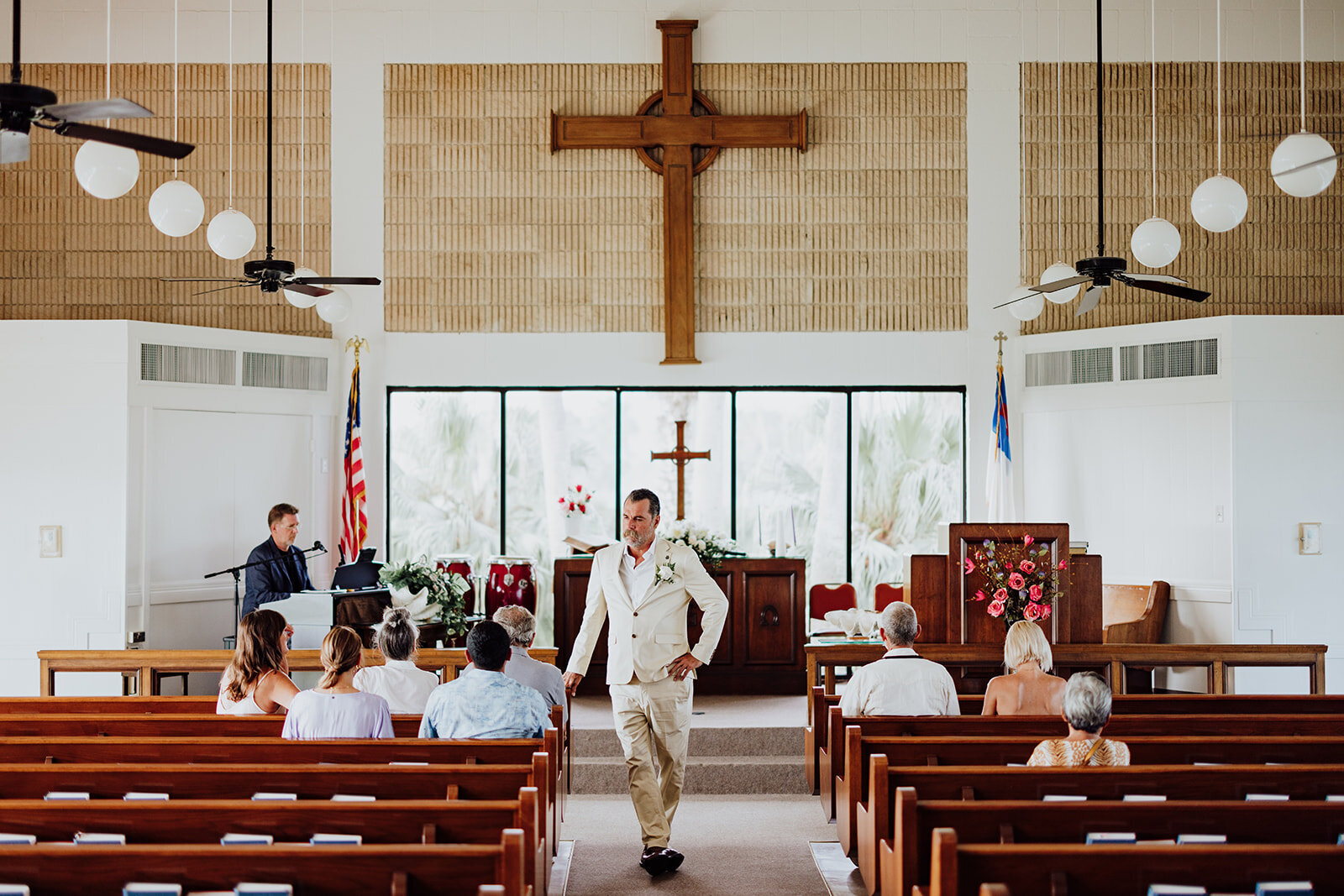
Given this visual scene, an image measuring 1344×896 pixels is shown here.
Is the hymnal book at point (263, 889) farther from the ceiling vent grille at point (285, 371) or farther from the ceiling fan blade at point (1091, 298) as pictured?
the ceiling vent grille at point (285, 371)

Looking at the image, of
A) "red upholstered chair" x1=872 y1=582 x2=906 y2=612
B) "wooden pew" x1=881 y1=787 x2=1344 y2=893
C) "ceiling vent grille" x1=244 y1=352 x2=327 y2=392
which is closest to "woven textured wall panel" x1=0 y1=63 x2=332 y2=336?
"ceiling vent grille" x1=244 y1=352 x2=327 y2=392

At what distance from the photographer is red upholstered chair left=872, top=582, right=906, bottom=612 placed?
31.7ft

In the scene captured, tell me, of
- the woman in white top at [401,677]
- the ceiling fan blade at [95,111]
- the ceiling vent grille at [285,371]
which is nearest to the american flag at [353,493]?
the ceiling vent grille at [285,371]

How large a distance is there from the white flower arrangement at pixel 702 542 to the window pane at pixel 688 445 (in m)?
A: 1.02

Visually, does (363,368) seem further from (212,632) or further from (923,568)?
(923,568)

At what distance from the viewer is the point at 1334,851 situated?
288 cm

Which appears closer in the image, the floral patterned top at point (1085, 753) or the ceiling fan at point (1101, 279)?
the floral patterned top at point (1085, 753)

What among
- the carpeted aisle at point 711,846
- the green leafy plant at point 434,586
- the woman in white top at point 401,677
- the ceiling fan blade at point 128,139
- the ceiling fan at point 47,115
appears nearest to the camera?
the ceiling fan at point 47,115

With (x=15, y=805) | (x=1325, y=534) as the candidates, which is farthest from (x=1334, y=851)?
(x=1325, y=534)

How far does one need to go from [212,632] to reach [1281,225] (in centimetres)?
1030

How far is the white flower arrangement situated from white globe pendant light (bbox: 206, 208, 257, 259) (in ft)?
12.5

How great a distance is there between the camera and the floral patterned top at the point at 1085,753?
4082 millimetres

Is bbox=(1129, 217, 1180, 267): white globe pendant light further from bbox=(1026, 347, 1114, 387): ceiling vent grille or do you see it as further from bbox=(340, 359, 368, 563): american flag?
bbox=(340, 359, 368, 563): american flag

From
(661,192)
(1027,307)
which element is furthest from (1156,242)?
(661,192)
